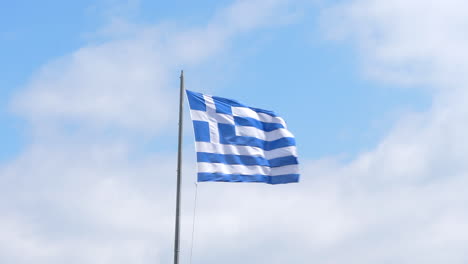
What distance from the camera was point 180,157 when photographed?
3375cm

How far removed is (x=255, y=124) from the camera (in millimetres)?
37875

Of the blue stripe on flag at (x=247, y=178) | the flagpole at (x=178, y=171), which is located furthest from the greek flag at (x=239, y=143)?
the flagpole at (x=178, y=171)

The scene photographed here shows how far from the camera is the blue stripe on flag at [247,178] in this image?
114ft

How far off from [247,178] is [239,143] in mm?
1476

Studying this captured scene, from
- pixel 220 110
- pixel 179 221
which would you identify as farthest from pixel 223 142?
pixel 179 221

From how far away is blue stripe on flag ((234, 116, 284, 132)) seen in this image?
122 feet

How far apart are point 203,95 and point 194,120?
1.21m

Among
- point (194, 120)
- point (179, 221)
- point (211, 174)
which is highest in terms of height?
point (194, 120)

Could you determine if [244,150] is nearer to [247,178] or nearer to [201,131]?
[247,178]

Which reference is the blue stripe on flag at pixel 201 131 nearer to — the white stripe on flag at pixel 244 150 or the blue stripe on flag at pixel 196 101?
the white stripe on flag at pixel 244 150

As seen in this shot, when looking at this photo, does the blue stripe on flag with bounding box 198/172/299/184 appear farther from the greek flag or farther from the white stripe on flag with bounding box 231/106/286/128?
the white stripe on flag with bounding box 231/106/286/128

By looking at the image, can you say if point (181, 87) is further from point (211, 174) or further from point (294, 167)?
point (294, 167)

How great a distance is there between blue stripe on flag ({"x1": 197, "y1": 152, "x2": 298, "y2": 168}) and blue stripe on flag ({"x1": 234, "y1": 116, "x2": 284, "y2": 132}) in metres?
1.41

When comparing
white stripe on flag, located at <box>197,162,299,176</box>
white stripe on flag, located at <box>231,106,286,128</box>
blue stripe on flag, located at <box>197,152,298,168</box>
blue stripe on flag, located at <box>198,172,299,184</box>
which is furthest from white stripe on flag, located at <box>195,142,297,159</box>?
white stripe on flag, located at <box>231,106,286,128</box>
